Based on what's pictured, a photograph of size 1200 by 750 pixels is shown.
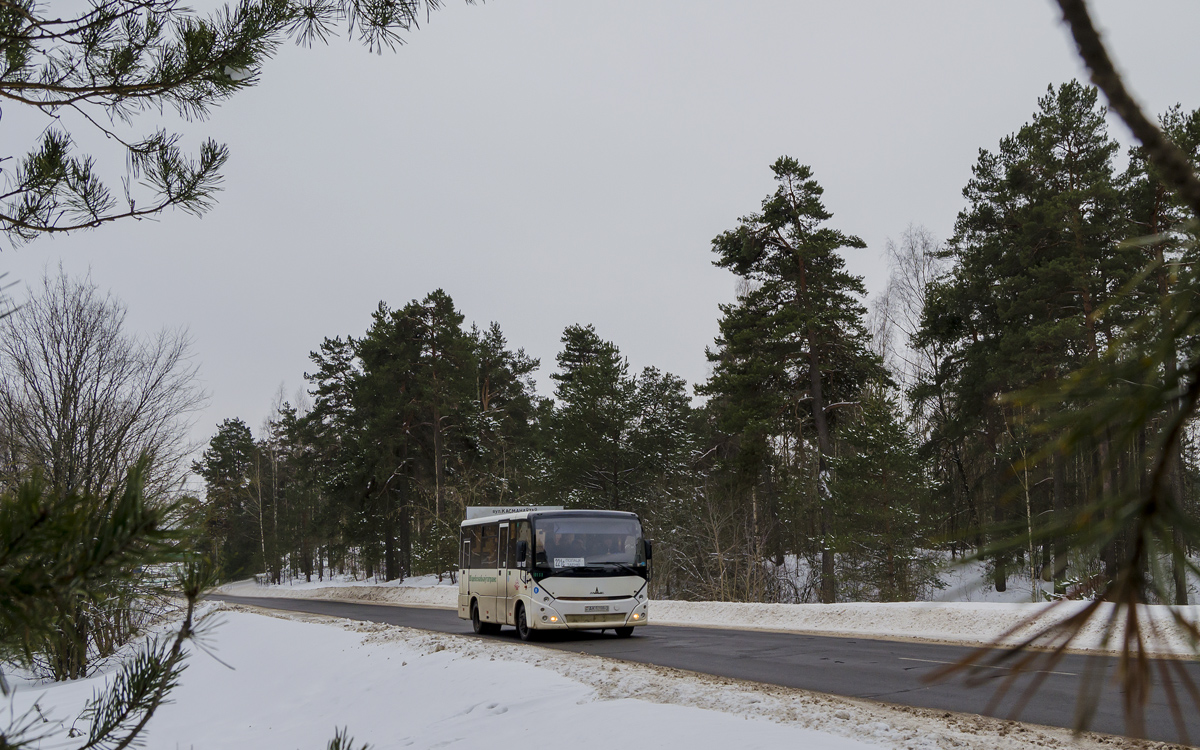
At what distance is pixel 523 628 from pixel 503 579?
1.39 metres

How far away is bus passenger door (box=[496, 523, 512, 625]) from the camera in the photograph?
59.4 ft

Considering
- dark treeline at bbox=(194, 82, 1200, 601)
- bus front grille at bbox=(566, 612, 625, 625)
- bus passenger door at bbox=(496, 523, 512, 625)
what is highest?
dark treeline at bbox=(194, 82, 1200, 601)

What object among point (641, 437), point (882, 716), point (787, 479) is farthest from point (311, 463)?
point (882, 716)

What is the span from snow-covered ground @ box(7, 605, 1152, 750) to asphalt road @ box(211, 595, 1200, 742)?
71 cm

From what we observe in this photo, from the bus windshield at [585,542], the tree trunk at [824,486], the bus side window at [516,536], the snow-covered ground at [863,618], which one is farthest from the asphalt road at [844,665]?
the tree trunk at [824,486]

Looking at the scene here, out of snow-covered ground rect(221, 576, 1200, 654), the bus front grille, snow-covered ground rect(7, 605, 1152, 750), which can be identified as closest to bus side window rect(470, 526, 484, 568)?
snow-covered ground rect(7, 605, 1152, 750)

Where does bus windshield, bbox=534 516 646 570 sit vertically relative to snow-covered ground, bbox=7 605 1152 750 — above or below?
above

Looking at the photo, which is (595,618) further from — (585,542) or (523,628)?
(523,628)

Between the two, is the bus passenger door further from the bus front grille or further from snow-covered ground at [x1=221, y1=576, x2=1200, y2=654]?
snow-covered ground at [x1=221, y1=576, x2=1200, y2=654]

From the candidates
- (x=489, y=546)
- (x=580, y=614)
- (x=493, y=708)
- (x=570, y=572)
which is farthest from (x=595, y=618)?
(x=493, y=708)

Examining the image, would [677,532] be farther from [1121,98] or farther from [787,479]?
[1121,98]

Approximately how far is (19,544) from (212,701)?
1410 centimetres

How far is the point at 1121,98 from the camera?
0.78 meters

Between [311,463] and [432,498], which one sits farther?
[311,463]
